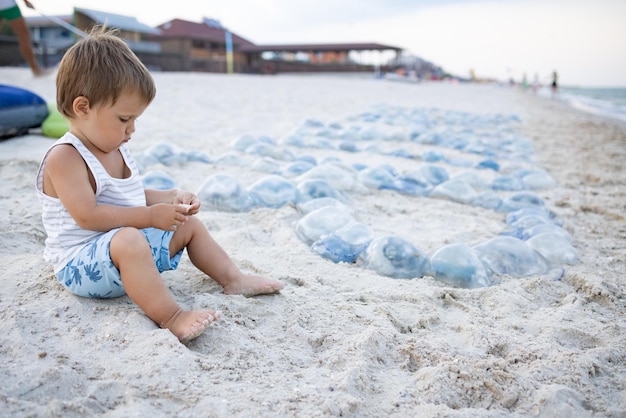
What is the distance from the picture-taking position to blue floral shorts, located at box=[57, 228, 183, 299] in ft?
4.26

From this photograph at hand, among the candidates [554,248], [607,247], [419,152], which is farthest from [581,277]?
[419,152]

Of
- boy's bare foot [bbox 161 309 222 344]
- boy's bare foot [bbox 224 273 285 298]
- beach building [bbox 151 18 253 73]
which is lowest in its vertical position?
boy's bare foot [bbox 224 273 285 298]

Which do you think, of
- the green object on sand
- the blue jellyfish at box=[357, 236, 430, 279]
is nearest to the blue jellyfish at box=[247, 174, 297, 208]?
the blue jellyfish at box=[357, 236, 430, 279]

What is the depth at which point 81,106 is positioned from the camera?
1293 mm

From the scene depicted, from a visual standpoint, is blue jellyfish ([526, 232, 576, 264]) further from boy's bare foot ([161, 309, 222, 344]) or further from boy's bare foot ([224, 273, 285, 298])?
boy's bare foot ([161, 309, 222, 344])

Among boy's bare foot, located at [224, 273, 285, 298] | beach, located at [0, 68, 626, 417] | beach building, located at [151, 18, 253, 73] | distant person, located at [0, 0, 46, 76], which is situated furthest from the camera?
beach building, located at [151, 18, 253, 73]

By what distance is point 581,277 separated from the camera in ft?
6.00

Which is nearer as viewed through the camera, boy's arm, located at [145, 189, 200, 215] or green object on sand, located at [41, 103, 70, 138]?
boy's arm, located at [145, 189, 200, 215]

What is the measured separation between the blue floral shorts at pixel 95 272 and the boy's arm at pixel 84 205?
1.8 inches

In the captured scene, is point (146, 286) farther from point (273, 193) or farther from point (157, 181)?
point (157, 181)

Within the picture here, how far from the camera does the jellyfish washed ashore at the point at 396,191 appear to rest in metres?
1.90

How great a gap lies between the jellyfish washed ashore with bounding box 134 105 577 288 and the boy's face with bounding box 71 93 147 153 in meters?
0.94

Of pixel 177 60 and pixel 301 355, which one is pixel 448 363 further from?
pixel 177 60

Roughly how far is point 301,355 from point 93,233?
697 mm
